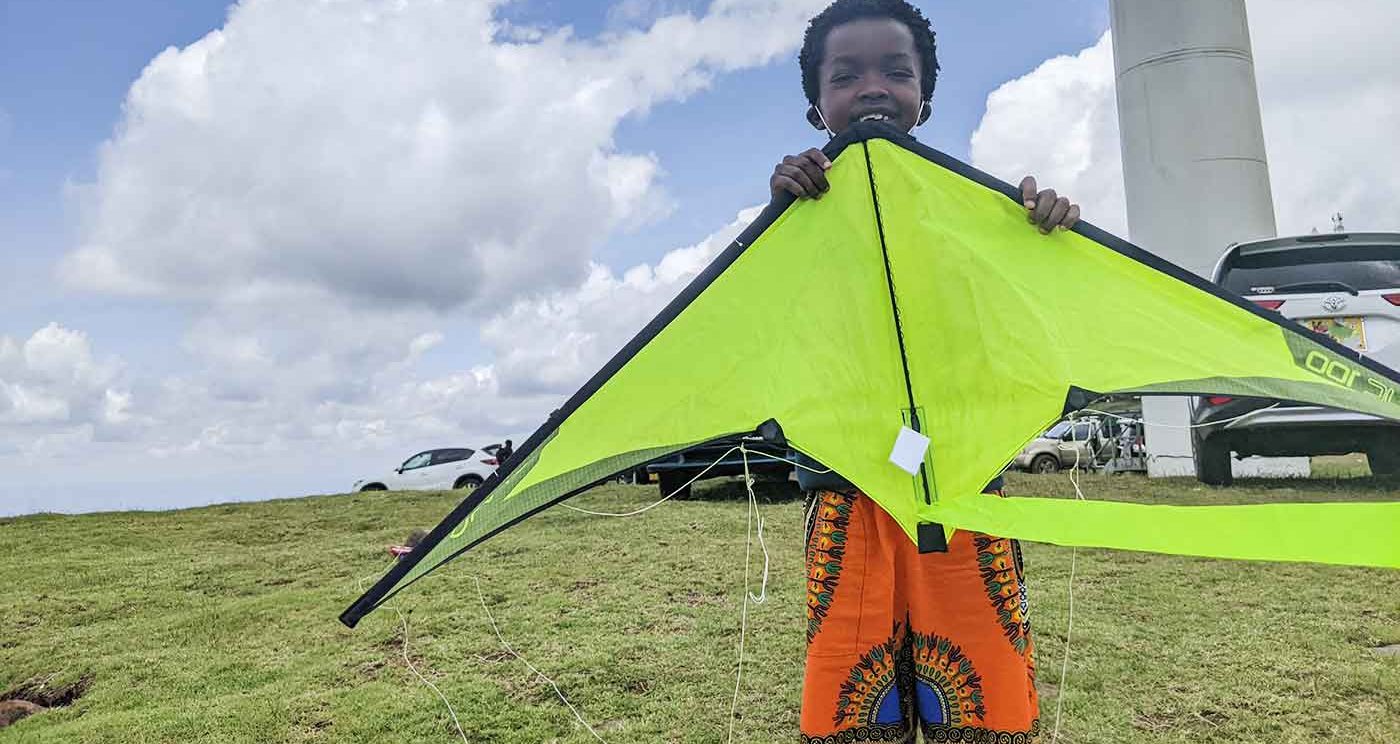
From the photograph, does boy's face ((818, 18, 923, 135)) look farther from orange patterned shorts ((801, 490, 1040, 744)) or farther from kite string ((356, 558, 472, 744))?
kite string ((356, 558, 472, 744))

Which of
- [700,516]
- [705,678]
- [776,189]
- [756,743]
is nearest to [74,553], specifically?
[700,516]

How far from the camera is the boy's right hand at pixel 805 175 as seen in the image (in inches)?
68.9

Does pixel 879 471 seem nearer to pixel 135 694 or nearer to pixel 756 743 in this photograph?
pixel 756 743

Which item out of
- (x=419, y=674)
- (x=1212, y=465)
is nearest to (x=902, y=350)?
(x=419, y=674)

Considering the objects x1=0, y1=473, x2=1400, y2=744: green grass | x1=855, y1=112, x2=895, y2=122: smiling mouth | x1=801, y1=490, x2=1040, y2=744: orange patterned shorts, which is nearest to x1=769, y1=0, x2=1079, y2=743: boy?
x1=801, y1=490, x2=1040, y2=744: orange patterned shorts

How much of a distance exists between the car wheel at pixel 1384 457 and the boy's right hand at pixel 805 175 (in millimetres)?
6794

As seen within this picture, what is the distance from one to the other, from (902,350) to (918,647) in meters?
0.62

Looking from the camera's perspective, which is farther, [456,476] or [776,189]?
[456,476]

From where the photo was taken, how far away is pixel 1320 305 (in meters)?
4.81

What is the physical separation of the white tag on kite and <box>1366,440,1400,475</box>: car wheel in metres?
6.76

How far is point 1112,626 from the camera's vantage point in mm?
3805

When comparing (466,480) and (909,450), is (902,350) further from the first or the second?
(466,480)

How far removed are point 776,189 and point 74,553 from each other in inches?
317

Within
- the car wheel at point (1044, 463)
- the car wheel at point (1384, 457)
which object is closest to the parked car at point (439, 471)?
the car wheel at point (1044, 463)
